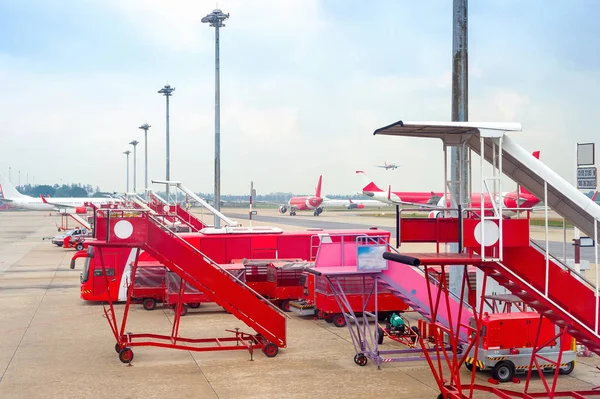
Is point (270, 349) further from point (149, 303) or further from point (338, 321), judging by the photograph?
point (149, 303)

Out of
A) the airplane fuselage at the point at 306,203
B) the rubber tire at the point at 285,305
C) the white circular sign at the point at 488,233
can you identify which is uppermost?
the white circular sign at the point at 488,233

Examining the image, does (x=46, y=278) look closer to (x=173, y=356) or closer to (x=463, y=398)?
(x=173, y=356)

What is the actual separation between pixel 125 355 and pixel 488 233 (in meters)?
9.62

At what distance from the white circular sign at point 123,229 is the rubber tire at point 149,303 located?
34.0 feet

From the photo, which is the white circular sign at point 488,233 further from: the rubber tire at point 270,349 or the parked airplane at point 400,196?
the parked airplane at point 400,196

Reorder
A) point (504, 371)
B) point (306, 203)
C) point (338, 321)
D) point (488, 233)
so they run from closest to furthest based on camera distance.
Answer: point (488, 233)
point (504, 371)
point (338, 321)
point (306, 203)

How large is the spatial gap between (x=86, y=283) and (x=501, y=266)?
63.0ft

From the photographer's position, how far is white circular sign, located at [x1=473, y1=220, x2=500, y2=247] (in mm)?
11172

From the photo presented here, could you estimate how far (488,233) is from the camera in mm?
11188

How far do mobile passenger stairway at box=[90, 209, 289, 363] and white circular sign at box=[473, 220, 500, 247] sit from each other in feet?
23.7

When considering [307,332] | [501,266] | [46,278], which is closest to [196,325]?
[307,332]

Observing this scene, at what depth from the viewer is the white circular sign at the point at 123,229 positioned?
15.9m

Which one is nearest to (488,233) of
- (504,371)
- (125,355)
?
(504,371)

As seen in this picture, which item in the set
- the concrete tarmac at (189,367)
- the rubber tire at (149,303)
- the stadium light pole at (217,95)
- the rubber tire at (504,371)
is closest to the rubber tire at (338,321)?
the concrete tarmac at (189,367)
